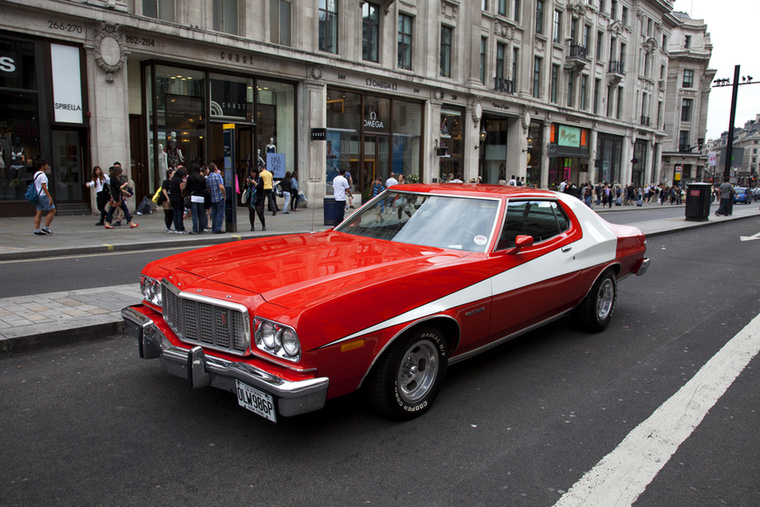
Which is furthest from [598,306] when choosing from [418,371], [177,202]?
[177,202]

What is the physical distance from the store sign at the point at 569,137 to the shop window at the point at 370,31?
1994 cm

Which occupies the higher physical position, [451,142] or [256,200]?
[451,142]

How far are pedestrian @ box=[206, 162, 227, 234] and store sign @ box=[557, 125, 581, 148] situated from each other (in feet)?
106

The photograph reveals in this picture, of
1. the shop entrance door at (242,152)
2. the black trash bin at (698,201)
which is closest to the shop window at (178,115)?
the shop entrance door at (242,152)

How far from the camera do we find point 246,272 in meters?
3.59

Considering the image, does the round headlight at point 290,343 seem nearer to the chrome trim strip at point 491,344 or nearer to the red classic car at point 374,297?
the red classic car at point 374,297

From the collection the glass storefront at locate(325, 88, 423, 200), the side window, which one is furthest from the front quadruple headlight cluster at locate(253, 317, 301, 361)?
the glass storefront at locate(325, 88, 423, 200)

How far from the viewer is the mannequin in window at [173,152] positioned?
19.5m

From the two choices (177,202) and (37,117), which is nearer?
(177,202)

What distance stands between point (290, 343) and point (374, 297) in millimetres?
582

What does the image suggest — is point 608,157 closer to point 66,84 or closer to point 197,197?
point 197,197

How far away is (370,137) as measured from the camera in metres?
26.6

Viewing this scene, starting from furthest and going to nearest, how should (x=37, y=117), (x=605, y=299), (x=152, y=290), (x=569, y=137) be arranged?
1. (x=569, y=137)
2. (x=37, y=117)
3. (x=605, y=299)
4. (x=152, y=290)

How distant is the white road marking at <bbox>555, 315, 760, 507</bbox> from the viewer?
2.89 m
